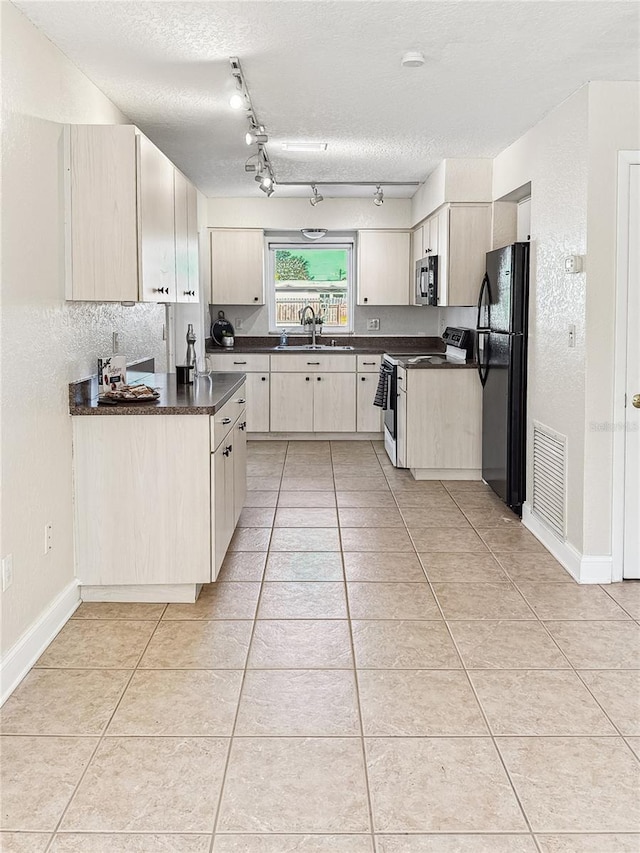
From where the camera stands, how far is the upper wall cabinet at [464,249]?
5941mm

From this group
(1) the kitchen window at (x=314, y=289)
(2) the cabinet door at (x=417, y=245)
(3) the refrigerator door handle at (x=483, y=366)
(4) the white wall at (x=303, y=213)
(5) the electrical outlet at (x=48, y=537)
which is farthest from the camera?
(1) the kitchen window at (x=314, y=289)

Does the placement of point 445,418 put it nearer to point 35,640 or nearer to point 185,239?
point 185,239

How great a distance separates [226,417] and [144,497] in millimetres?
672

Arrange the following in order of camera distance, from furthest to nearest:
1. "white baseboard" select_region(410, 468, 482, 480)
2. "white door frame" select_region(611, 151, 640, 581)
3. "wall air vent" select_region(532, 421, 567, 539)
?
"white baseboard" select_region(410, 468, 482, 480) < "wall air vent" select_region(532, 421, 567, 539) < "white door frame" select_region(611, 151, 640, 581)

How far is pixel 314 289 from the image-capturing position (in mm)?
8664

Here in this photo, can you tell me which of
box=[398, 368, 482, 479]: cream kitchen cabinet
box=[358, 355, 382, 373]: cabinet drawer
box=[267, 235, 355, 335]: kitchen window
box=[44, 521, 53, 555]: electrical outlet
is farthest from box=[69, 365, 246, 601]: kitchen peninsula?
box=[267, 235, 355, 335]: kitchen window

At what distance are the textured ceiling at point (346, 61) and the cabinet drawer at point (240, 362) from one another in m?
2.77

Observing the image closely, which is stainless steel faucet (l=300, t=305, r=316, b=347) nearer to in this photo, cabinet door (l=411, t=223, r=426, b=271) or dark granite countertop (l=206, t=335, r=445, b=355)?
dark granite countertop (l=206, t=335, r=445, b=355)

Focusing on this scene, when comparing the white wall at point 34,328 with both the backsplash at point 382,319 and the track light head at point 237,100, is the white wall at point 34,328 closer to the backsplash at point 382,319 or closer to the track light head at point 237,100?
the track light head at point 237,100

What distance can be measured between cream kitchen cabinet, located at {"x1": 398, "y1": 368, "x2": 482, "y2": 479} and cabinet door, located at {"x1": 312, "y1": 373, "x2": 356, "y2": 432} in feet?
5.66

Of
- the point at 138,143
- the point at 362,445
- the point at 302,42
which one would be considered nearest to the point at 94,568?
the point at 138,143

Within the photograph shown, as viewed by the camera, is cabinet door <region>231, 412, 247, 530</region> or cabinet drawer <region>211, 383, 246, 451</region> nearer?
cabinet drawer <region>211, 383, 246, 451</region>

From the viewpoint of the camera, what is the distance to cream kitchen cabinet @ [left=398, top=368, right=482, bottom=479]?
613 centimetres

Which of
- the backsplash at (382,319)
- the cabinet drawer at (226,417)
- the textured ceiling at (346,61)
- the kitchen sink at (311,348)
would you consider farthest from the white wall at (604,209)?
the backsplash at (382,319)
